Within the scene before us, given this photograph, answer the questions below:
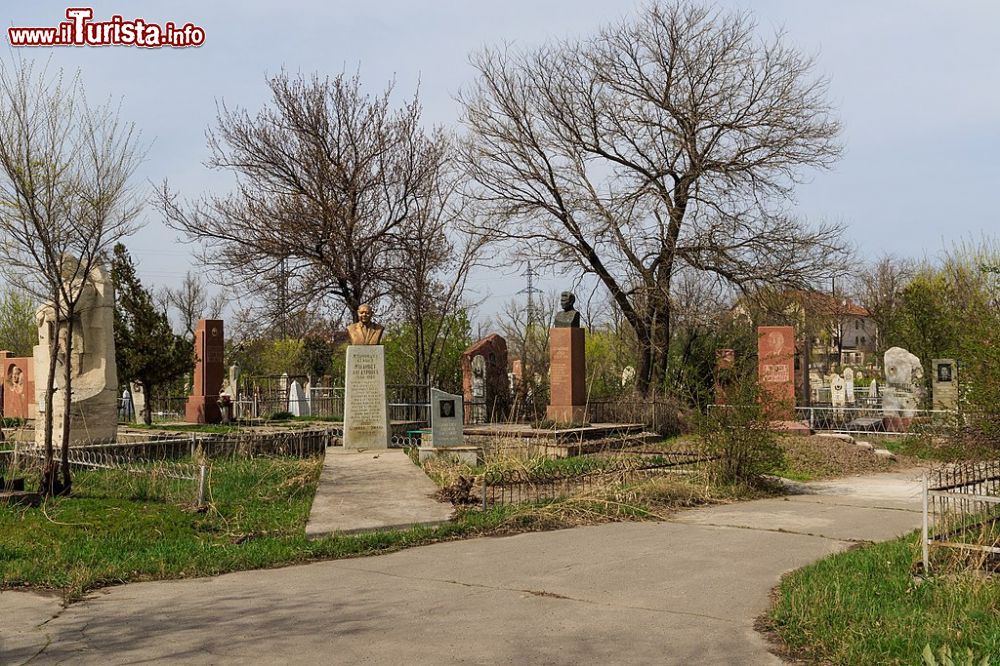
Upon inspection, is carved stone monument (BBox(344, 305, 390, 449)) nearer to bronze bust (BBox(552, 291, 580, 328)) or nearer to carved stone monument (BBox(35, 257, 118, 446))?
carved stone monument (BBox(35, 257, 118, 446))

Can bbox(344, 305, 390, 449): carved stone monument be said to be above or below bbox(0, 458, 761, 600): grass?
above

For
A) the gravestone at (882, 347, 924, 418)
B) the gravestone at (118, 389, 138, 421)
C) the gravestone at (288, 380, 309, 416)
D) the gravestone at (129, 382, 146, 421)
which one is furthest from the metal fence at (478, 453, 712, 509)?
the gravestone at (118, 389, 138, 421)

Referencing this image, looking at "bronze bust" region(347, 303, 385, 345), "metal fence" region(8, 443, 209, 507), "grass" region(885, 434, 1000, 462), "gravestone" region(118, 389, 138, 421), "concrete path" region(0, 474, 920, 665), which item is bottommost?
"concrete path" region(0, 474, 920, 665)

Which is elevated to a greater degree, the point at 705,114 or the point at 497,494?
the point at 705,114

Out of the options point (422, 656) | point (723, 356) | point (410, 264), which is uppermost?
point (410, 264)

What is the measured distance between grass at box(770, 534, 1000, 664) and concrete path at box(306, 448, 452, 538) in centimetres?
494

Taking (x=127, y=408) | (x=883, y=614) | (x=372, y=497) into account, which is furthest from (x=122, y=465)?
(x=127, y=408)

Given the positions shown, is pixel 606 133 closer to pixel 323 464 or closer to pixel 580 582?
pixel 323 464

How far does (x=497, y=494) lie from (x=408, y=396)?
1722 cm

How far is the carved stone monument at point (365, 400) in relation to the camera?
17844 mm

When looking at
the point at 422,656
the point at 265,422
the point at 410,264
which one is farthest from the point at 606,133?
the point at 422,656

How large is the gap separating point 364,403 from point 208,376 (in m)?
11.9

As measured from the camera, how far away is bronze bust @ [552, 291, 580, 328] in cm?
2558

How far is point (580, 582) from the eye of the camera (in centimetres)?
815
